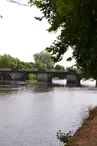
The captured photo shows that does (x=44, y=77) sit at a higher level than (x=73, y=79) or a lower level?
higher

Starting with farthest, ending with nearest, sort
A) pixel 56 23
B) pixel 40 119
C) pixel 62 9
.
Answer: pixel 40 119, pixel 56 23, pixel 62 9

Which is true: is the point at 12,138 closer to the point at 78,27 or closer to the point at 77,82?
the point at 78,27

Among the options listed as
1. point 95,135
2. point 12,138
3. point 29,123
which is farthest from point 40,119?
point 95,135

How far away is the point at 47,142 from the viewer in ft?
76.4

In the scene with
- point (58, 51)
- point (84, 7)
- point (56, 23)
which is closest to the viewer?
point (84, 7)

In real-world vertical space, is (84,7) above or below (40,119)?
above

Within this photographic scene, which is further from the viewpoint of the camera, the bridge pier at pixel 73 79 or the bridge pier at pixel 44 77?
the bridge pier at pixel 44 77

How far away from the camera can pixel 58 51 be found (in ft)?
43.2

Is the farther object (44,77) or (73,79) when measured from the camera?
(44,77)

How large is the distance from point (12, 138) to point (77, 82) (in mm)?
111794

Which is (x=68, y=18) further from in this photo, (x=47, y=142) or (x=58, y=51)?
(x=47, y=142)

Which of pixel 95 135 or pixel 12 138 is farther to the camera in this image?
pixel 12 138

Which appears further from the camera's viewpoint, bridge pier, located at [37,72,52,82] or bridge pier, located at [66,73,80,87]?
bridge pier, located at [37,72,52,82]

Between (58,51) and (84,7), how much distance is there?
7510 mm
